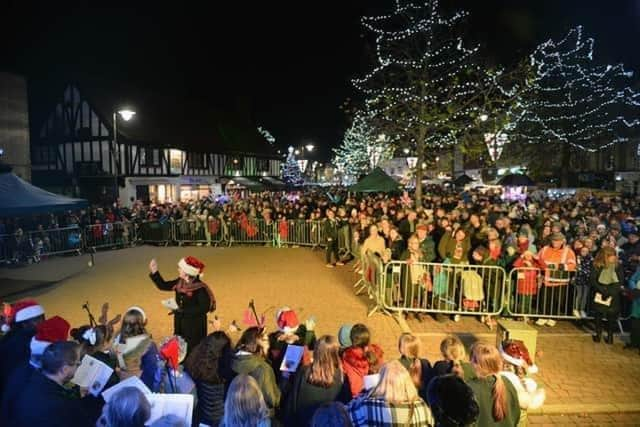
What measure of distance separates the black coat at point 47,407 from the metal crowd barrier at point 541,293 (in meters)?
7.49

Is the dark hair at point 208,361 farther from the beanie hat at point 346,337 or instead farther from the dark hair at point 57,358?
the beanie hat at point 346,337

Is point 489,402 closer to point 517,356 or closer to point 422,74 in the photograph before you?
point 517,356

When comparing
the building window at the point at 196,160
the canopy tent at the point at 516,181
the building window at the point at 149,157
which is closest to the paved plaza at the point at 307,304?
the canopy tent at the point at 516,181

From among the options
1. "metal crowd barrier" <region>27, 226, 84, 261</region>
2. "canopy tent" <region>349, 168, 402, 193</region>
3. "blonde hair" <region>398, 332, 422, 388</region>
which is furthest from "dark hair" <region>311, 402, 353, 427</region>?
"canopy tent" <region>349, 168, 402, 193</region>

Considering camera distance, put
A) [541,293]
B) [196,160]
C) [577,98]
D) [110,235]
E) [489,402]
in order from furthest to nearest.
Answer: [196,160] → [577,98] → [110,235] → [541,293] → [489,402]

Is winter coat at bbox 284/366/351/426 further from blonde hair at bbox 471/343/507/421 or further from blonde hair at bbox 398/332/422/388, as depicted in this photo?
blonde hair at bbox 471/343/507/421

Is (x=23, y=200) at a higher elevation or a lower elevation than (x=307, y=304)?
higher

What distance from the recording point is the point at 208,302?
629 centimetres

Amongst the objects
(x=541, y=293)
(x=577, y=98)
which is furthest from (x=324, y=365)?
(x=577, y=98)

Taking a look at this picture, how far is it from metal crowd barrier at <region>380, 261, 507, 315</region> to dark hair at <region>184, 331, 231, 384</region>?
16.9ft

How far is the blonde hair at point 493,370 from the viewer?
3.78 meters

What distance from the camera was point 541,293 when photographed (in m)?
8.94

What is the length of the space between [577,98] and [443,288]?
29958 mm

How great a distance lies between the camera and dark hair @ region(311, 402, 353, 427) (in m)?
3.07
